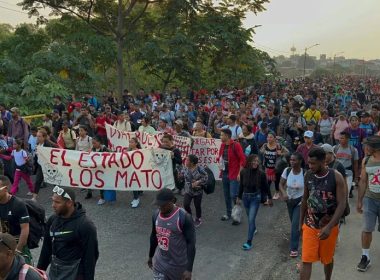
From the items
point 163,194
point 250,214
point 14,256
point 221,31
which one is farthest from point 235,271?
point 221,31

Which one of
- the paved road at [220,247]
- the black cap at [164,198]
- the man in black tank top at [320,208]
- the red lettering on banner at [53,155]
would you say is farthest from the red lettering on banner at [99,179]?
the black cap at [164,198]

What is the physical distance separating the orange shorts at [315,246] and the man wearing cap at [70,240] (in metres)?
2.49

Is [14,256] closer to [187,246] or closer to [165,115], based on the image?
[187,246]

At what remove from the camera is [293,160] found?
6727 mm

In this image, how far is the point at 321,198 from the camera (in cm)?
520

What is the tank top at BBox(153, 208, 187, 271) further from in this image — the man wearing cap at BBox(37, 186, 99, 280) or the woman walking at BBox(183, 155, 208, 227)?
the woman walking at BBox(183, 155, 208, 227)

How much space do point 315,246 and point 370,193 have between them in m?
1.61

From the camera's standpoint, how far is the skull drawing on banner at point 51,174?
380 inches

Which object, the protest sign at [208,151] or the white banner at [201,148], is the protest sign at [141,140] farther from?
the protest sign at [208,151]

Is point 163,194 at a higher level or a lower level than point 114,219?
higher

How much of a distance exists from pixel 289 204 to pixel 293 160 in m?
0.69

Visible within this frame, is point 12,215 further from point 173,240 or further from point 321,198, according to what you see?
point 321,198

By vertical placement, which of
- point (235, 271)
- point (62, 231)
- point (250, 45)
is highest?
point (250, 45)

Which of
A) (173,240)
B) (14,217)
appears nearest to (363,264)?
(173,240)
